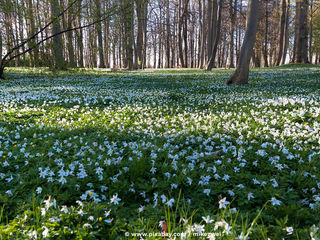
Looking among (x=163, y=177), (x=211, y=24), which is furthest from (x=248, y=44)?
(x=211, y=24)

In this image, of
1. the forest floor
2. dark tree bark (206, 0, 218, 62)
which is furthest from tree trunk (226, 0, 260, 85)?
dark tree bark (206, 0, 218, 62)

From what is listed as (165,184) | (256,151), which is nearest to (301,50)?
(256,151)

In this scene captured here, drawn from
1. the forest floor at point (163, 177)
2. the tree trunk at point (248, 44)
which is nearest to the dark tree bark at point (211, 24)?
the tree trunk at point (248, 44)

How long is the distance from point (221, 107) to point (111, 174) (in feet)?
16.5

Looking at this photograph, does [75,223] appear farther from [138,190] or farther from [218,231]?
[218,231]

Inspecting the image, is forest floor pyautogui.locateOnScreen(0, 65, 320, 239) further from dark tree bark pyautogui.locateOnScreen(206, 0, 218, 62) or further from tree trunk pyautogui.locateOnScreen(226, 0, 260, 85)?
dark tree bark pyautogui.locateOnScreen(206, 0, 218, 62)

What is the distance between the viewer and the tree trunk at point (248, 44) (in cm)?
1145

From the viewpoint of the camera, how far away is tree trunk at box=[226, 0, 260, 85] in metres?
11.5

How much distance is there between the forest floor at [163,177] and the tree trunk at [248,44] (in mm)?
6407

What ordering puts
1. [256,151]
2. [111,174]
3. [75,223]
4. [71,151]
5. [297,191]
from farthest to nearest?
[71,151] < [256,151] < [111,174] < [297,191] < [75,223]

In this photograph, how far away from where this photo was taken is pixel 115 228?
221 centimetres

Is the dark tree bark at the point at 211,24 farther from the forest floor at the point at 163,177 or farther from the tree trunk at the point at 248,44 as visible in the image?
the forest floor at the point at 163,177

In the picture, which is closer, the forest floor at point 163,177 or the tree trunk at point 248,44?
the forest floor at point 163,177

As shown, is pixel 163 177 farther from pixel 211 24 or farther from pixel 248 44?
pixel 211 24
